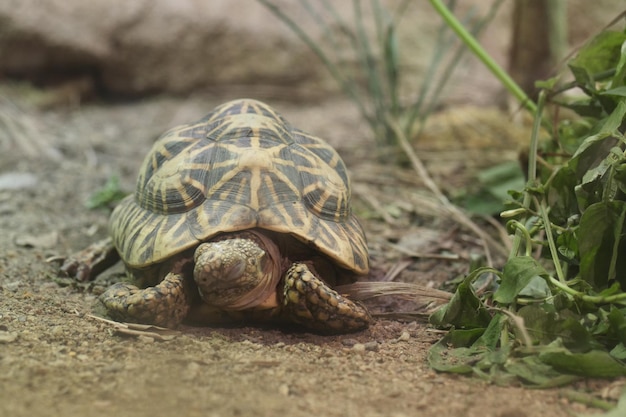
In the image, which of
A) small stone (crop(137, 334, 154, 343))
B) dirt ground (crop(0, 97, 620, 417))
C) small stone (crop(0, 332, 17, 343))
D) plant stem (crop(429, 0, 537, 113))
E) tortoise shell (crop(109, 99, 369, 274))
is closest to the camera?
dirt ground (crop(0, 97, 620, 417))

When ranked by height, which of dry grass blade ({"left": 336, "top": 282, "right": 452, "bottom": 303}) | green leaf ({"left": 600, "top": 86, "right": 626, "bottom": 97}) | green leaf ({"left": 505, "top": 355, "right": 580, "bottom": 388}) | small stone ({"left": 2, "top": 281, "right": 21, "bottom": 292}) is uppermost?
green leaf ({"left": 600, "top": 86, "right": 626, "bottom": 97})

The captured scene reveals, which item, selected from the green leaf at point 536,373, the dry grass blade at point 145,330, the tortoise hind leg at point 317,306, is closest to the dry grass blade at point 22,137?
the dry grass blade at point 145,330

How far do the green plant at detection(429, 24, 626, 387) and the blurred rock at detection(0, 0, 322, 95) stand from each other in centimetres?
488

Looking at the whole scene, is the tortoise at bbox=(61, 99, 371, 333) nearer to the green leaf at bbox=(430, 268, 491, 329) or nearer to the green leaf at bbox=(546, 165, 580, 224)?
the green leaf at bbox=(430, 268, 491, 329)

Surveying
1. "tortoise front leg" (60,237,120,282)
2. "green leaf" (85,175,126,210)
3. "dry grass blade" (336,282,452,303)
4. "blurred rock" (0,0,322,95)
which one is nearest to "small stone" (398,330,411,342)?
"dry grass blade" (336,282,452,303)

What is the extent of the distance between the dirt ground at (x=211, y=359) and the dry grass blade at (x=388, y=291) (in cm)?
13

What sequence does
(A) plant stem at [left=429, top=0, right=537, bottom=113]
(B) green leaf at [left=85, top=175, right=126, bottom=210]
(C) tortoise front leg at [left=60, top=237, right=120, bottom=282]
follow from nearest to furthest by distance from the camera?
(C) tortoise front leg at [left=60, top=237, right=120, bottom=282] → (A) plant stem at [left=429, top=0, right=537, bottom=113] → (B) green leaf at [left=85, top=175, right=126, bottom=210]

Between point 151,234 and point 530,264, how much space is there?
1.26 m

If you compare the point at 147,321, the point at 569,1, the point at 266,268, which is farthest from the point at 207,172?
the point at 569,1

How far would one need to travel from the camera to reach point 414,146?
16.9ft

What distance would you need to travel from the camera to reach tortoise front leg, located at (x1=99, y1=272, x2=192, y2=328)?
216 centimetres

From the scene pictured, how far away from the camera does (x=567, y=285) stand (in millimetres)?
2055

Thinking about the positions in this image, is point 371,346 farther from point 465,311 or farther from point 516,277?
point 516,277

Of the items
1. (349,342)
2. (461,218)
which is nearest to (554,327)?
(349,342)
